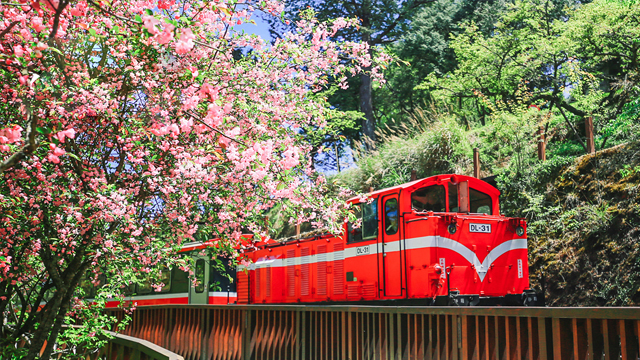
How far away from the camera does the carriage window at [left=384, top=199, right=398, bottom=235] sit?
1022 cm

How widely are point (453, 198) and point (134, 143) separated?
256 inches

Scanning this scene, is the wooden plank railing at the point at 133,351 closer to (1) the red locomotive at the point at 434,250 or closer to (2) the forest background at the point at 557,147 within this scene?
(2) the forest background at the point at 557,147

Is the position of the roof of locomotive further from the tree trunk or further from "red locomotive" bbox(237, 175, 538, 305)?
the tree trunk

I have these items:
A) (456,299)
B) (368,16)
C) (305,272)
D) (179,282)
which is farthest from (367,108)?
(456,299)

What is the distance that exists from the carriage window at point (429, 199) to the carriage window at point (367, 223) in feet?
2.75

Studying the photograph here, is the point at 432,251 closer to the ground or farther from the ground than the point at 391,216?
closer to the ground

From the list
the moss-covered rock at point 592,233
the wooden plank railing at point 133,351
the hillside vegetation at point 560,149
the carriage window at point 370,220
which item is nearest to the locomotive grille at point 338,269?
the carriage window at point 370,220

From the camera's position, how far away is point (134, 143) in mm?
5875

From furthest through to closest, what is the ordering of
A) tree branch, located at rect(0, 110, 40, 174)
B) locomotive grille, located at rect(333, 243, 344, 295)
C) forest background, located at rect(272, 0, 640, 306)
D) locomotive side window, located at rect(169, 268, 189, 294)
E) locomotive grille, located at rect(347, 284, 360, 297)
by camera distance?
locomotive side window, located at rect(169, 268, 189, 294), forest background, located at rect(272, 0, 640, 306), locomotive grille, located at rect(333, 243, 344, 295), locomotive grille, located at rect(347, 284, 360, 297), tree branch, located at rect(0, 110, 40, 174)

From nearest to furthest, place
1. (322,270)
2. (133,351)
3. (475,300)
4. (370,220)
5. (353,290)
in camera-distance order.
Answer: (133,351), (475,300), (370,220), (353,290), (322,270)

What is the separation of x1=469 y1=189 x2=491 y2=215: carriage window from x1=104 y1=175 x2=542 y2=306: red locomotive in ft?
0.06

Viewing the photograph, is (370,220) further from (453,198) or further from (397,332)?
(397,332)

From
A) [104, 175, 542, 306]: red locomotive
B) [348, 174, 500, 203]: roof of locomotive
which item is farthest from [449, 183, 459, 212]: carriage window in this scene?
[348, 174, 500, 203]: roof of locomotive

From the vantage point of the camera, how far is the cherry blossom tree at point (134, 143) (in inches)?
211
